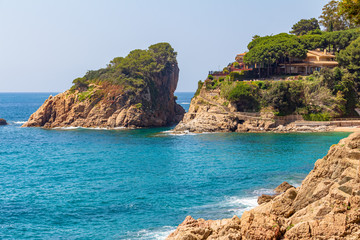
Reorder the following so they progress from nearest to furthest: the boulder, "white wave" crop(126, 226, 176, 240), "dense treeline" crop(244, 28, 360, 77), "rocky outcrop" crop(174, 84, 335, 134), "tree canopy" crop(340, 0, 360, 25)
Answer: "white wave" crop(126, 226, 176, 240) → "tree canopy" crop(340, 0, 360, 25) → the boulder → "rocky outcrop" crop(174, 84, 335, 134) → "dense treeline" crop(244, 28, 360, 77)

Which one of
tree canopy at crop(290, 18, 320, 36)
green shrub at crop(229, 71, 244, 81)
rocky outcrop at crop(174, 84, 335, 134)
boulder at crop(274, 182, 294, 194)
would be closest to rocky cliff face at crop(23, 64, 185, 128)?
rocky outcrop at crop(174, 84, 335, 134)

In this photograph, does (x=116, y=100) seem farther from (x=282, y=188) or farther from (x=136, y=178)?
(x=282, y=188)

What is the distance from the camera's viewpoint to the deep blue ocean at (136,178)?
31859 millimetres

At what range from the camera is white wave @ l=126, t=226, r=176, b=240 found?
2834 cm

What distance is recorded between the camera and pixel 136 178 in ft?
153

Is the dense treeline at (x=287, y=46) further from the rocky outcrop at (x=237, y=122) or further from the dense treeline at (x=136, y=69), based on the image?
the dense treeline at (x=136, y=69)

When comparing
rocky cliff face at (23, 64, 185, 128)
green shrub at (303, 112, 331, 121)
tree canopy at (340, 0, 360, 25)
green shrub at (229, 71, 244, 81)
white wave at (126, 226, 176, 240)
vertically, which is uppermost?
tree canopy at (340, 0, 360, 25)

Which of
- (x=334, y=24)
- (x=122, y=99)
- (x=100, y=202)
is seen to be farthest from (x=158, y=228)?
(x=334, y=24)

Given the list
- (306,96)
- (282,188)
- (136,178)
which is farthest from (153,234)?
(306,96)

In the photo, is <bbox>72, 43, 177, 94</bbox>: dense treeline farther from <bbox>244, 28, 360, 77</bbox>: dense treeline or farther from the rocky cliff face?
<bbox>244, 28, 360, 77</bbox>: dense treeline

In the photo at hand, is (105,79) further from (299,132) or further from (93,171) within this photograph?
(93,171)

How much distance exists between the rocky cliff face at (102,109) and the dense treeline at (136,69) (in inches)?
64.2

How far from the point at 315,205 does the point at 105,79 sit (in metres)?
94.4

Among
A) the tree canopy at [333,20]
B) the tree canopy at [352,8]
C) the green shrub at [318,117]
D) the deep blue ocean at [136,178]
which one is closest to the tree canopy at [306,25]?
the tree canopy at [333,20]
